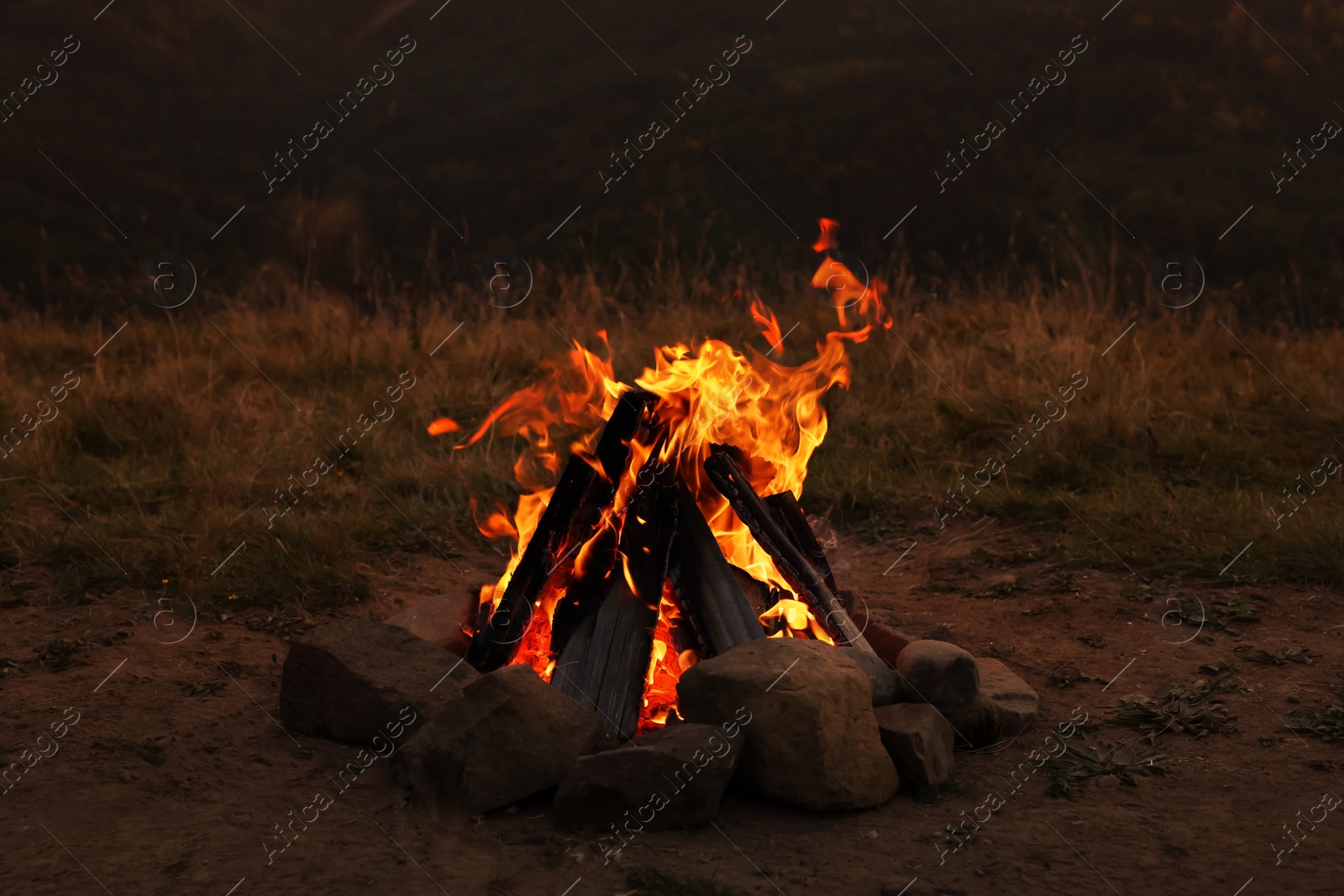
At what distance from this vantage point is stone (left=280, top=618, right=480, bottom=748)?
3479 millimetres

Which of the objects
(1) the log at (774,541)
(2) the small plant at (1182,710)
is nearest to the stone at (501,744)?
(1) the log at (774,541)

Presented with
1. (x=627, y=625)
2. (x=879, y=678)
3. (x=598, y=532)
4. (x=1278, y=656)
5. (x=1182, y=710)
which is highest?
(x=598, y=532)

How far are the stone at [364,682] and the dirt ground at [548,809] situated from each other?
0.08 metres

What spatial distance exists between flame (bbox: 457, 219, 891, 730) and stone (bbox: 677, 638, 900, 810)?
1.56 ft

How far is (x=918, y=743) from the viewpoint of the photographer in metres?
3.23

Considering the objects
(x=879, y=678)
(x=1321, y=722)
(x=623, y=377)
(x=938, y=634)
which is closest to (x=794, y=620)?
(x=879, y=678)

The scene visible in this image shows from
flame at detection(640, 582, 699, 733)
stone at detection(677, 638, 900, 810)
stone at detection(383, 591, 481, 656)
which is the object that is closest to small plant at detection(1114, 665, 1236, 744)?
stone at detection(677, 638, 900, 810)

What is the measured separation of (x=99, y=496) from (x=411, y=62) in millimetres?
32316

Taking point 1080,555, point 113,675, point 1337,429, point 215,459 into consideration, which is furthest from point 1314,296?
point 113,675

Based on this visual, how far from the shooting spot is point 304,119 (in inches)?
1238

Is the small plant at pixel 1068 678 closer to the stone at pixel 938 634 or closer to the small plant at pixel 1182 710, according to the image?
the small plant at pixel 1182 710

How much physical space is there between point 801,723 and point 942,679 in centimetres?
62

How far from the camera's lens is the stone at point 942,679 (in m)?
3.52

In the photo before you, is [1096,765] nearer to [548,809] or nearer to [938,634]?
[938,634]
